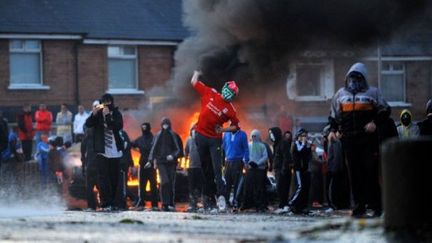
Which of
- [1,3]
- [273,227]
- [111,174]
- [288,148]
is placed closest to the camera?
[273,227]

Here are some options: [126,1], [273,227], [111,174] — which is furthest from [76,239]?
[126,1]

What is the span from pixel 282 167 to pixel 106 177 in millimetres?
4742

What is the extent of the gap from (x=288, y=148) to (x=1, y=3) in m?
19.0

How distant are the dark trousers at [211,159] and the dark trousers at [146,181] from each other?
4305 mm

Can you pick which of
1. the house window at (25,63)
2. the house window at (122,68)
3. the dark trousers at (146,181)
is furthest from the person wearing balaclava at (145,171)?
the house window at (122,68)

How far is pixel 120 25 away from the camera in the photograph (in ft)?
130

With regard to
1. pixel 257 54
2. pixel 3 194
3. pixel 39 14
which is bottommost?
pixel 3 194

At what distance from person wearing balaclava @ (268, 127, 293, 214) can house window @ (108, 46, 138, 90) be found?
61.1ft

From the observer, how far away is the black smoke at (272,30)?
21.6m

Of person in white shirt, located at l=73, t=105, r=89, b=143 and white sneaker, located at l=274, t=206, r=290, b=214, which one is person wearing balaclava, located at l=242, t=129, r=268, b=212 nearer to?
white sneaker, located at l=274, t=206, r=290, b=214

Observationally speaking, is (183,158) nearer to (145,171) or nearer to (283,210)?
(145,171)

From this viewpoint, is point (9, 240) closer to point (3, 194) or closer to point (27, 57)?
point (3, 194)

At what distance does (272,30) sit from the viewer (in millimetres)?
22703

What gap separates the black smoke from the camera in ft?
70.9
